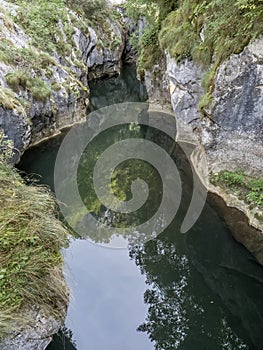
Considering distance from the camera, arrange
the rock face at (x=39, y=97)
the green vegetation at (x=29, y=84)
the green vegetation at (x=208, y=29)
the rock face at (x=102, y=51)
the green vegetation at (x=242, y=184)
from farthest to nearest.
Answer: the rock face at (x=102, y=51) < the green vegetation at (x=29, y=84) < the rock face at (x=39, y=97) < the green vegetation at (x=242, y=184) < the green vegetation at (x=208, y=29)

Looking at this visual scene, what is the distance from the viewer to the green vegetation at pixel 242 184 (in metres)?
8.58

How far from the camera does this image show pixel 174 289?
7148 mm

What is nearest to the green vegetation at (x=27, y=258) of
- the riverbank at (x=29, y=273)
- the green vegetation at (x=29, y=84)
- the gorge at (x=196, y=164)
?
the riverbank at (x=29, y=273)

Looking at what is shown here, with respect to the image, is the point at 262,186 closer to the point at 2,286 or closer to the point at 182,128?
the point at 182,128

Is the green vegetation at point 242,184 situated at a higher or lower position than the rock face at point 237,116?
lower

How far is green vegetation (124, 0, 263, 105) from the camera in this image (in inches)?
315

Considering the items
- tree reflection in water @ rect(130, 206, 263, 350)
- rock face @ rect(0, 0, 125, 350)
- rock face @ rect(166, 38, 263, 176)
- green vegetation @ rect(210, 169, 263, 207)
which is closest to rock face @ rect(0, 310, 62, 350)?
tree reflection in water @ rect(130, 206, 263, 350)

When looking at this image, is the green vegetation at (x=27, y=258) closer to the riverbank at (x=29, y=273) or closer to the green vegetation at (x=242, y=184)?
the riverbank at (x=29, y=273)

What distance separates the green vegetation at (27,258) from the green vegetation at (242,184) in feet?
18.0

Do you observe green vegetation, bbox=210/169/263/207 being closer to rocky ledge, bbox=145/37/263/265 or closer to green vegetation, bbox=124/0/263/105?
rocky ledge, bbox=145/37/263/265

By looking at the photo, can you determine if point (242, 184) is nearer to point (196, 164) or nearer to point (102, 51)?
point (196, 164)

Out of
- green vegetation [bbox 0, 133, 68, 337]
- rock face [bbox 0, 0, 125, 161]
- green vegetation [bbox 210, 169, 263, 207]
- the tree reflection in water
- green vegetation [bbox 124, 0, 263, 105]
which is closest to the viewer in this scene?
green vegetation [bbox 0, 133, 68, 337]

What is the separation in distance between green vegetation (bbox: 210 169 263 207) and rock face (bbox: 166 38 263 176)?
21 centimetres

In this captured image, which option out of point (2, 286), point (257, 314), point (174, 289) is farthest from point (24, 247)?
point (257, 314)
